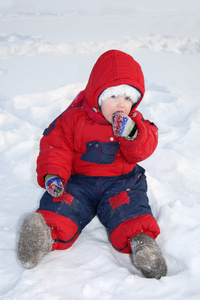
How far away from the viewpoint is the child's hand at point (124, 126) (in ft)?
5.02

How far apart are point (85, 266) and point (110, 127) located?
2.61ft

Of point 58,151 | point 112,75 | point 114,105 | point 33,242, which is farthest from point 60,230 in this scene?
point 112,75

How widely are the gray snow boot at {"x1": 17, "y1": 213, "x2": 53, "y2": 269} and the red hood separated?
0.74 metres

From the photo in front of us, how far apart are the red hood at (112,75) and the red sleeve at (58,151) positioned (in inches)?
7.8

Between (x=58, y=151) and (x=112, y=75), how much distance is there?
21.4 inches

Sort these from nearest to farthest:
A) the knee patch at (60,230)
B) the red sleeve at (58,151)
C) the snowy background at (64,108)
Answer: the snowy background at (64,108), the knee patch at (60,230), the red sleeve at (58,151)

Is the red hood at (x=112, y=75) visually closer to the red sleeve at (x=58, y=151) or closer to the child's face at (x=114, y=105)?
the child's face at (x=114, y=105)

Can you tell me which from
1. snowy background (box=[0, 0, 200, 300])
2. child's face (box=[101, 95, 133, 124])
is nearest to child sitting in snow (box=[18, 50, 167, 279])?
child's face (box=[101, 95, 133, 124])

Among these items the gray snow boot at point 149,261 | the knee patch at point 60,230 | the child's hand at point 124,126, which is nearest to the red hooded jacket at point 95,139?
the child's hand at point 124,126

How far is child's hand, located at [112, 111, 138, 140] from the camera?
5.02 feet

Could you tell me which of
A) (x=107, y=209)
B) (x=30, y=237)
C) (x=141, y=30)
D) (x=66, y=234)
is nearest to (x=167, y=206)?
(x=107, y=209)

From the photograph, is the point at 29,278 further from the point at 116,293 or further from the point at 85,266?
the point at 116,293

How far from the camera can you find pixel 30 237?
4.37 ft

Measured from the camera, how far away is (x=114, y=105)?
1686mm
